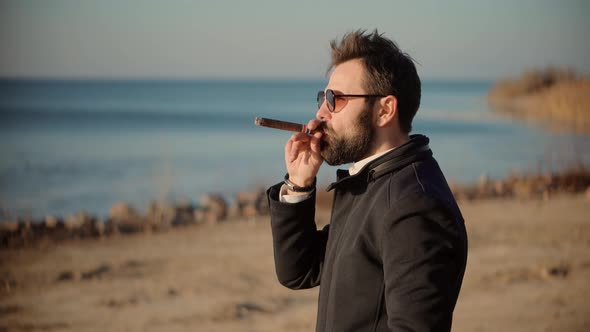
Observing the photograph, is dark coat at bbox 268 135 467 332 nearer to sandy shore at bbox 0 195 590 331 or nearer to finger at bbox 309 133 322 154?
finger at bbox 309 133 322 154

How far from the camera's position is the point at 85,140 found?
29.8 meters

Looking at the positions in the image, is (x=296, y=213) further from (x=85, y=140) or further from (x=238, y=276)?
(x=85, y=140)

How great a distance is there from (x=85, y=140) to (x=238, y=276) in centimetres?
2525

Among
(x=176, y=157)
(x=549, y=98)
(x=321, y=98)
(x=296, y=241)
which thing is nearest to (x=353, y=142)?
(x=321, y=98)

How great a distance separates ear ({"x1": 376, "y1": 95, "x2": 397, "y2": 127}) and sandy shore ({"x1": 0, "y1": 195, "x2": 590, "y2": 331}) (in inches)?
117

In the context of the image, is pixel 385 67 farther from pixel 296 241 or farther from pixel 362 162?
pixel 296 241

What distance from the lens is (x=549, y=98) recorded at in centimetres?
2691

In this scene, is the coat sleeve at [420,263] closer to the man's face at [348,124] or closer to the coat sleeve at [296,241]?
the man's face at [348,124]

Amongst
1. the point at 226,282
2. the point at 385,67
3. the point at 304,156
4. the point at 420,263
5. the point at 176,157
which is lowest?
the point at 176,157

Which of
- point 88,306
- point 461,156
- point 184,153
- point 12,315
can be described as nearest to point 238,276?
point 88,306

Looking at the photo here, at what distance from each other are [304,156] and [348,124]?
209 mm

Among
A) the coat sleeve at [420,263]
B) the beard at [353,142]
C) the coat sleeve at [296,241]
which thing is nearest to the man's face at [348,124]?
the beard at [353,142]

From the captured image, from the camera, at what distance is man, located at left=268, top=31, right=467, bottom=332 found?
6.10ft

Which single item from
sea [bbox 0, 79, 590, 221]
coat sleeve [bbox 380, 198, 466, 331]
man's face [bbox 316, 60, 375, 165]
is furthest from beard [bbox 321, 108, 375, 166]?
sea [bbox 0, 79, 590, 221]
